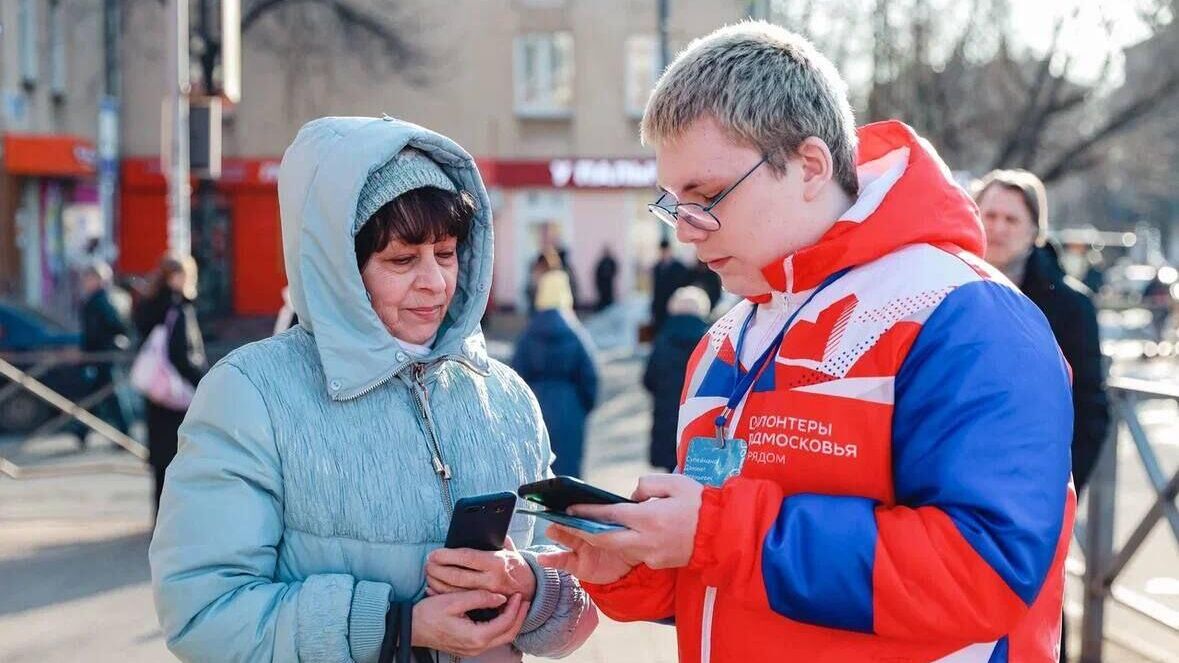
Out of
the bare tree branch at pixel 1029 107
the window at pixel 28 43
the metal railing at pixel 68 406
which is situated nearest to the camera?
the metal railing at pixel 68 406

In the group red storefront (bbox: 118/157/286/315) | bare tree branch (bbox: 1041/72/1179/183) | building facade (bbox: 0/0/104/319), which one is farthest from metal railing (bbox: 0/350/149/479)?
red storefront (bbox: 118/157/286/315)

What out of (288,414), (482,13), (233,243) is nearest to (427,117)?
(482,13)

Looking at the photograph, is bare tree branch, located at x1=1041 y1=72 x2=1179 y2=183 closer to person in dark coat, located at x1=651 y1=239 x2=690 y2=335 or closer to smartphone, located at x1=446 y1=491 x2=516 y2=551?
Answer: person in dark coat, located at x1=651 y1=239 x2=690 y2=335

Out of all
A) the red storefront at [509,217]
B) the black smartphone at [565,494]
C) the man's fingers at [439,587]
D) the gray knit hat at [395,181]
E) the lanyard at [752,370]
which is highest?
the red storefront at [509,217]

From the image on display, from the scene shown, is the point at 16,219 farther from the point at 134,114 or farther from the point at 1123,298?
the point at 1123,298

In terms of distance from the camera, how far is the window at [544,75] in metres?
30.3

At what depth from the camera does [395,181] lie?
2338 mm

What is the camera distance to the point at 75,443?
479 inches

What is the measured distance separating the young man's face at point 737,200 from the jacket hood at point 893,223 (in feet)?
0.12

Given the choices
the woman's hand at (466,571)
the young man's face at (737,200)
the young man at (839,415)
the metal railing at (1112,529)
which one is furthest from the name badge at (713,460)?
the metal railing at (1112,529)

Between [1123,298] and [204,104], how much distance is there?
30.2 metres

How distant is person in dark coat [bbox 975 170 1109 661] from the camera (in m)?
4.43

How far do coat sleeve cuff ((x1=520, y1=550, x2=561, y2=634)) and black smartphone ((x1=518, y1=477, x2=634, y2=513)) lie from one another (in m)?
0.47

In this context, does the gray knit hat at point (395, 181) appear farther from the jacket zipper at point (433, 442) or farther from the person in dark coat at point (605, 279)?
the person in dark coat at point (605, 279)
